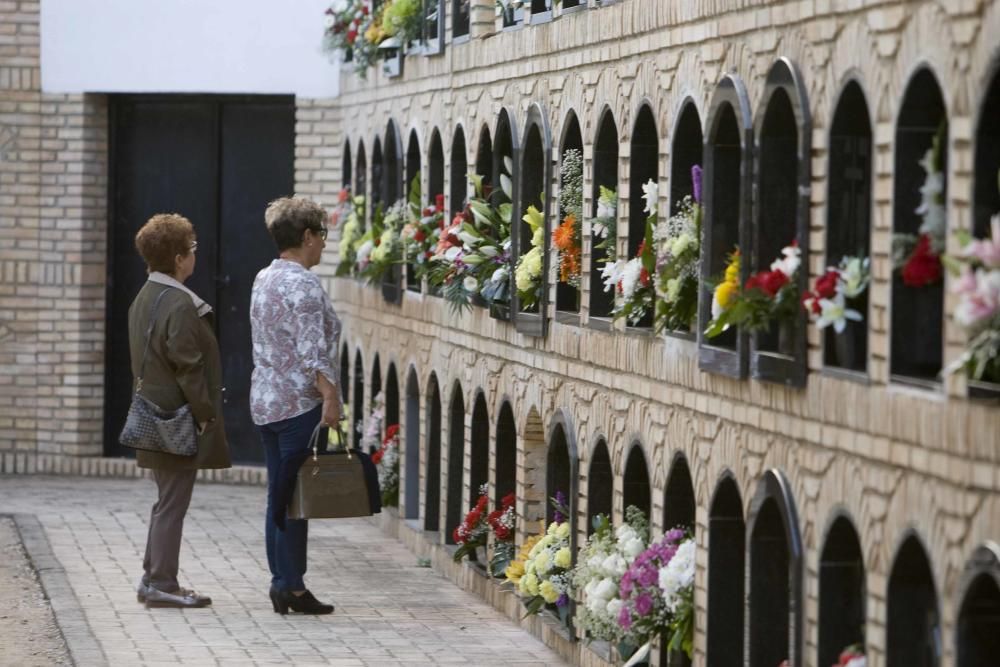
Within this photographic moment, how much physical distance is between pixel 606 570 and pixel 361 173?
811cm

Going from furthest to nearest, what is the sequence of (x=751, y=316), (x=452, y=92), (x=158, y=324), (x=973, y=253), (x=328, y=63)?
(x=328, y=63)
(x=452, y=92)
(x=158, y=324)
(x=751, y=316)
(x=973, y=253)

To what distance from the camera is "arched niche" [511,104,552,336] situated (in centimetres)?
1082

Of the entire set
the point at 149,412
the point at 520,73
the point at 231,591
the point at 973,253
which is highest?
the point at 520,73

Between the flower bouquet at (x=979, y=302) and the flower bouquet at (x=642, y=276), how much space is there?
3083 millimetres

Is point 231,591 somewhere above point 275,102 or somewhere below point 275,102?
below

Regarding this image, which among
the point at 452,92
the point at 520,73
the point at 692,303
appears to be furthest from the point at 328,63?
the point at 692,303

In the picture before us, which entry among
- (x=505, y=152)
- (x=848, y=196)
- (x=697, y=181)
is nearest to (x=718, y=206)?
(x=697, y=181)

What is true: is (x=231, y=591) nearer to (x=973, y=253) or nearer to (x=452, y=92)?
(x=452, y=92)

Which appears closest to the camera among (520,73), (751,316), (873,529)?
Result: (873,529)

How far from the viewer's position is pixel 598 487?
9.98 meters

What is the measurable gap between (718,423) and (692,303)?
58 cm

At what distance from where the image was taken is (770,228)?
767 cm

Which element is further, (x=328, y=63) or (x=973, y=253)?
(x=328, y=63)

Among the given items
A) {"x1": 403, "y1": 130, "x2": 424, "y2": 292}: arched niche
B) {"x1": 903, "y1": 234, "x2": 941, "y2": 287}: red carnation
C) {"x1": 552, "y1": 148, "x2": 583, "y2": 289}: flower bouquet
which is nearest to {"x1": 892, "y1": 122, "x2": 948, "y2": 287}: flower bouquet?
{"x1": 903, "y1": 234, "x2": 941, "y2": 287}: red carnation
